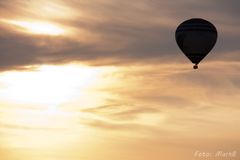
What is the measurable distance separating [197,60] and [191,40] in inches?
108

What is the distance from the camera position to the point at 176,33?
102 meters

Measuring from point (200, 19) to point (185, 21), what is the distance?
78.0 inches

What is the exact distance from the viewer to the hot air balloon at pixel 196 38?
100625 millimetres

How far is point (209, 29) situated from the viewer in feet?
331

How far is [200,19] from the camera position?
101 m

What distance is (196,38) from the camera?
332 feet

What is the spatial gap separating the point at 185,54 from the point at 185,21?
4.39 meters

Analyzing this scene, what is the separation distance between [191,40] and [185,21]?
2.65 meters

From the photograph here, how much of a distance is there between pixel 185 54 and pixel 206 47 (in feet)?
9.66

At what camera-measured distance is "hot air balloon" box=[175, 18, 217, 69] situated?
330 feet

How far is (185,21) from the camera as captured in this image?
10156 cm

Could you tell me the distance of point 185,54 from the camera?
102312 mm

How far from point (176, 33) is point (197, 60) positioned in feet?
14.8

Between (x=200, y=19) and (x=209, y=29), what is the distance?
180 cm
